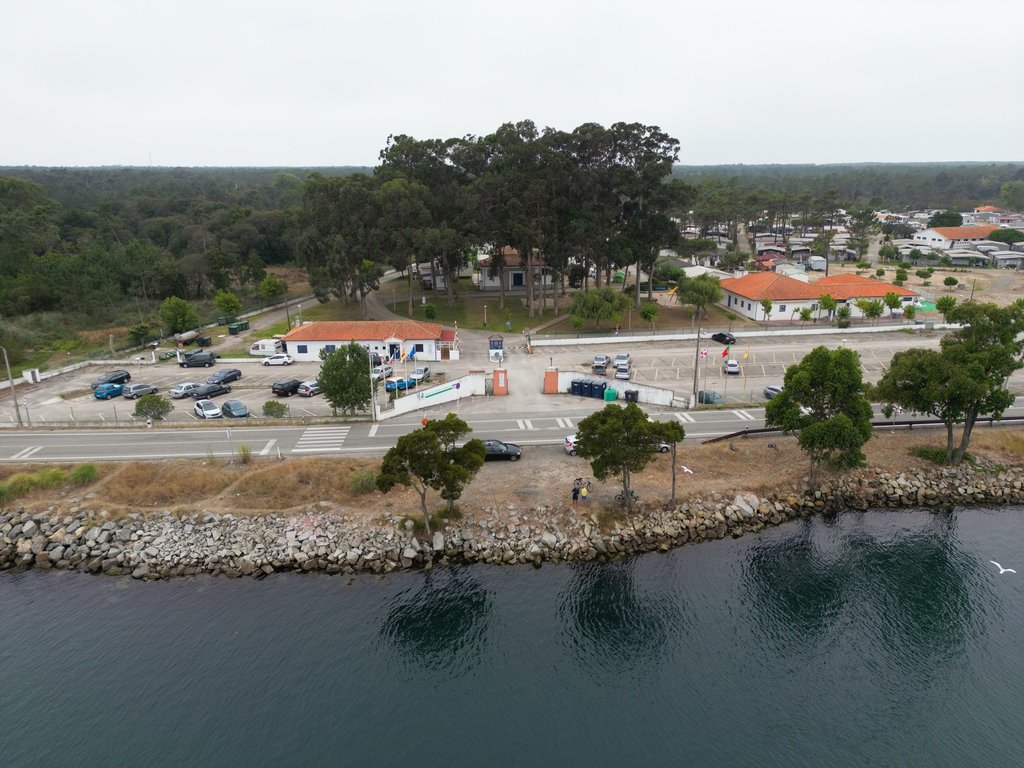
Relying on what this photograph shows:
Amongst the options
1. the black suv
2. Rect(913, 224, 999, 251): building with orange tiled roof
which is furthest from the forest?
Rect(913, 224, 999, 251): building with orange tiled roof

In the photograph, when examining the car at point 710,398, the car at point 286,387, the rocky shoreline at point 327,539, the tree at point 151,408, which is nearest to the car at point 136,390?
the tree at point 151,408

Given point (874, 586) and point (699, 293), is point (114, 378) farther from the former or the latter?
point (699, 293)

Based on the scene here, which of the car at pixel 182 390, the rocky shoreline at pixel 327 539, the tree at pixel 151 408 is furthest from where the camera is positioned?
the car at pixel 182 390

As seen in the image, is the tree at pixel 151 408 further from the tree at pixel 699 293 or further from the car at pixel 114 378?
the tree at pixel 699 293

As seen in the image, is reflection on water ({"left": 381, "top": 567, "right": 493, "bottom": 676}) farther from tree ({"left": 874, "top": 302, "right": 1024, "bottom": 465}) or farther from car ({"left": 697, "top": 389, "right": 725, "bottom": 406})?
tree ({"left": 874, "top": 302, "right": 1024, "bottom": 465})

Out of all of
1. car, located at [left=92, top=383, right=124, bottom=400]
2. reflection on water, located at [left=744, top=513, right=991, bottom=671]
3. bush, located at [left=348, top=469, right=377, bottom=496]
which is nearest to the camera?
reflection on water, located at [left=744, top=513, right=991, bottom=671]
